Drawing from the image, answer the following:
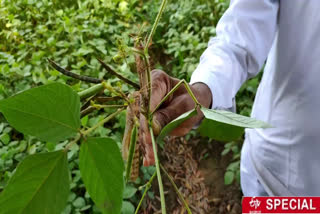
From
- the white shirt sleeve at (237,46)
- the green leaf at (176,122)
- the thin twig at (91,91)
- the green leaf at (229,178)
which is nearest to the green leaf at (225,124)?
the green leaf at (176,122)

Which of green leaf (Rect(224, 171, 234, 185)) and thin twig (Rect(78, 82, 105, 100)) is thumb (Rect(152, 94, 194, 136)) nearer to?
thin twig (Rect(78, 82, 105, 100))

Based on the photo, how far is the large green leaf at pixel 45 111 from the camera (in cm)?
28

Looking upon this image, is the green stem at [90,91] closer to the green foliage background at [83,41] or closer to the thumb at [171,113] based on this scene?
the thumb at [171,113]

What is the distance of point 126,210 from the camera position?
3.30 feet

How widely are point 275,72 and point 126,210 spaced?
0.59 m

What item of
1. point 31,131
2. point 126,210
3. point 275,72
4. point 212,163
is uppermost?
point 31,131

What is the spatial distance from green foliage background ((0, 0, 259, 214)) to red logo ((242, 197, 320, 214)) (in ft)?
2.43

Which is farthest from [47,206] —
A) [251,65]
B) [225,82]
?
[251,65]

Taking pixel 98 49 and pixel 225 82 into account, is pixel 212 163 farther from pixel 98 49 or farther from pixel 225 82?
pixel 225 82

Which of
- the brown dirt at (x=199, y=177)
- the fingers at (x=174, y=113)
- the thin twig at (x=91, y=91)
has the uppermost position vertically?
the thin twig at (x=91, y=91)

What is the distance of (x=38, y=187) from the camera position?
294 mm

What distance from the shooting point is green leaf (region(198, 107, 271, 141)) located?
32cm

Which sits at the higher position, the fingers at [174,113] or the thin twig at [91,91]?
the thin twig at [91,91]

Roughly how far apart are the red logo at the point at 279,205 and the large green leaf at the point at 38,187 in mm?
242
